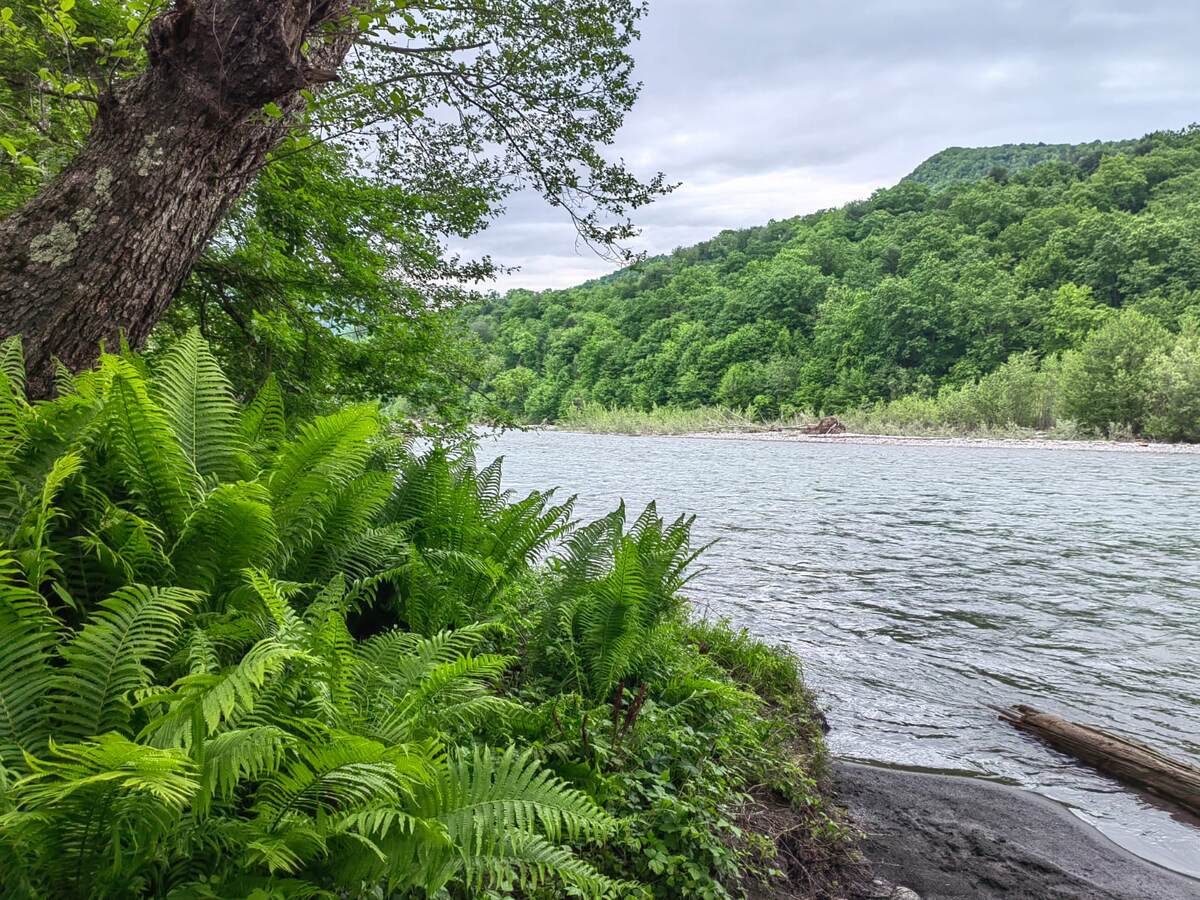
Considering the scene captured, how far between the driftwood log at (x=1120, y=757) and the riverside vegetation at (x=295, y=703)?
275 centimetres

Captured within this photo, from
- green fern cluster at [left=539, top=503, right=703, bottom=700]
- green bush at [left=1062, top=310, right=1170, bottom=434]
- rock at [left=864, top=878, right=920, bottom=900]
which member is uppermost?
green bush at [left=1062, top=310, right=1170, bottom=434]

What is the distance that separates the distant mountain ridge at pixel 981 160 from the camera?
109438mm

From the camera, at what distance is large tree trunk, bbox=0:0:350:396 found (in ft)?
8.83

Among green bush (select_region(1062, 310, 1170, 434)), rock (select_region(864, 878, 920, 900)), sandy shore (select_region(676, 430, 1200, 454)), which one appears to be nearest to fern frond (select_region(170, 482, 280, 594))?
rock (select_region(864, 878, 920, 900))

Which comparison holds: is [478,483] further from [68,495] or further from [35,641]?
[35,641]

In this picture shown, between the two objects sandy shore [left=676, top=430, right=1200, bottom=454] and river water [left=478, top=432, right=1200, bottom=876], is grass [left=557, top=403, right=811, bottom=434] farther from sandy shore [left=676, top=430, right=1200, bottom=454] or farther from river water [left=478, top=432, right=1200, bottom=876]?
river water [left=478, top=432, right=1200, bottom=876]

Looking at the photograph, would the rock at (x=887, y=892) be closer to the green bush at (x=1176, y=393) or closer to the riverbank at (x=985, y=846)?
the riverbank at (x=985, y=846)

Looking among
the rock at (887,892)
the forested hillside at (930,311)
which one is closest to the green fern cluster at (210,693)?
the rock at (887,892)

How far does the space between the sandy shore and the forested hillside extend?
2.88 metres

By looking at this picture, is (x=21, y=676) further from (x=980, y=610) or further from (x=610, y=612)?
(x=980, y=610)

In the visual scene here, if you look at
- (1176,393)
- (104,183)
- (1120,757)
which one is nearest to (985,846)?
(1120,757)

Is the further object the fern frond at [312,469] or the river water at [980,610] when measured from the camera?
the river water at [980,610]

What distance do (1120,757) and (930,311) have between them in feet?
247

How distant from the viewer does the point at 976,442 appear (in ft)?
147
